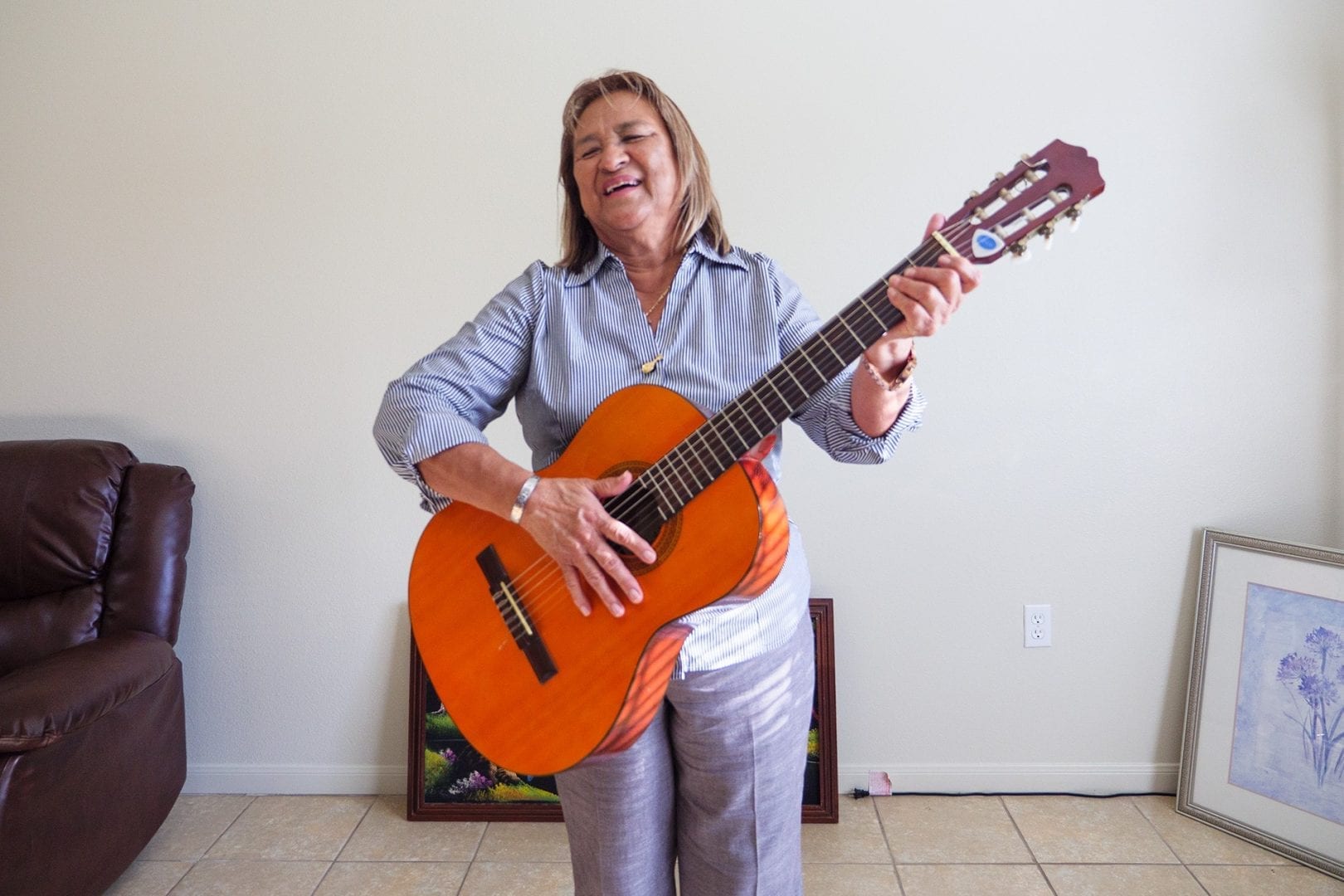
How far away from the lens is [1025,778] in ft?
8.23

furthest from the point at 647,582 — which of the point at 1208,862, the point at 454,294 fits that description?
the point at 1208,862

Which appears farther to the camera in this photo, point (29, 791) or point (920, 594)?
point (920, 594)

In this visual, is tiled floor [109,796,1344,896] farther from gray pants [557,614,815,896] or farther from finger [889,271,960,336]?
finger [889,271,960,336]

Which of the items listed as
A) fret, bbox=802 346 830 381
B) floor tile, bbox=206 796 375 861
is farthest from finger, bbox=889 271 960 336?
floor tile, bbox=206 796 375 861

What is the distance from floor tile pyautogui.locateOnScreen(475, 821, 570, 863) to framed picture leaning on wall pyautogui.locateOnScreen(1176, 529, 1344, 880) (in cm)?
161

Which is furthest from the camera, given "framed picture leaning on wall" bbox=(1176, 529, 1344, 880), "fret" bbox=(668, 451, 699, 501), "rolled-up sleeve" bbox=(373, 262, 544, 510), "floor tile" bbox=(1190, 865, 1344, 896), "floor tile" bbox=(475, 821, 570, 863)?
"floor tile" bbox=(475, 821, 570, 863)

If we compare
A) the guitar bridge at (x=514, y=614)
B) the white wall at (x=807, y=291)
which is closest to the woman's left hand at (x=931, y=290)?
the guitar bridge at (x=514, y=614)

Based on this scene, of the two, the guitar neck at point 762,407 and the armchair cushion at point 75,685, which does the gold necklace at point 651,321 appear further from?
the armchair cushion at point 75,685

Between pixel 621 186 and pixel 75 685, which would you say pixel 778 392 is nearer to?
pixel 621 186

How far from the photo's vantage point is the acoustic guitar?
1.04 m

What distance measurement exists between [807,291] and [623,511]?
145 cm

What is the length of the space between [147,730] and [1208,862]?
250 cm

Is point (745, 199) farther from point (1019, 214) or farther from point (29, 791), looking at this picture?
point (29, 791)

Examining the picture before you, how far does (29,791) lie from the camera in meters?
1.76
